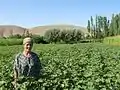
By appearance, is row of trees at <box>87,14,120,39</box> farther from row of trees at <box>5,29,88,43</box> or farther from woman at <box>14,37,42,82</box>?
woman at <box>14,37,42,82</box>

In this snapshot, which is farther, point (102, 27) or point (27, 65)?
point (102, 27)

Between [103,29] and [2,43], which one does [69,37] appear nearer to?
[2,43]

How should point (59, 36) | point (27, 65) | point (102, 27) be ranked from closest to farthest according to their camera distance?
point (27, 65), point (59, 36), point (102, 27)

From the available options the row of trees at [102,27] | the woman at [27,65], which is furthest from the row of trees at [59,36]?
the woman at [27,65]

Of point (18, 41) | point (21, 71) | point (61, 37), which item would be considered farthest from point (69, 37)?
point (21, 71)

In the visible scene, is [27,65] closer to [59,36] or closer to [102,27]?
[59,36]

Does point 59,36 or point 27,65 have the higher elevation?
point 27,65

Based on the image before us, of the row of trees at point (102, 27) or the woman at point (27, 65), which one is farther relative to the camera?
the row of trees at point (102, 27)

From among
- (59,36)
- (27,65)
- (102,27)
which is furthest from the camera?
(102,27)

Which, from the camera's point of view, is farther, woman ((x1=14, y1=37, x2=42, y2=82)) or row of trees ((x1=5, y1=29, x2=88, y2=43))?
row of trees ((x1=5, y1=29, x2=88, y2=43))

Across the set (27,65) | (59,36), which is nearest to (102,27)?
(59,36)

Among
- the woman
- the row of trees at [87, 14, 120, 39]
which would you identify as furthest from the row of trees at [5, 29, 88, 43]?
the woman

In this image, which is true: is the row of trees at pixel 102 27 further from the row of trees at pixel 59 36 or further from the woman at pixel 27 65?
the woman at pixel 27 65

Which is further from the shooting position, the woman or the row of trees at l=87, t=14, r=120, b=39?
the row of trees at l=87, t=14, r=120, b=39
